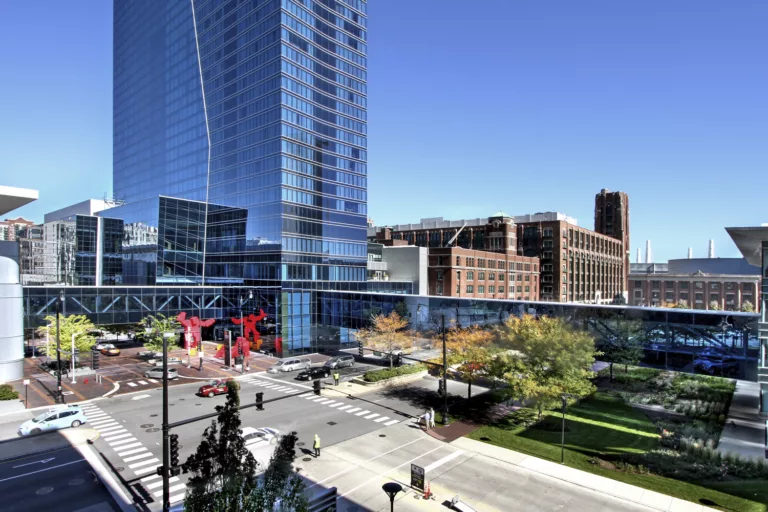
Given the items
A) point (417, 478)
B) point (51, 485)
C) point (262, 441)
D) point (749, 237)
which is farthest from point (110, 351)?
point (749, 237)

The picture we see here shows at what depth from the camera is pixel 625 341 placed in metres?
34.8

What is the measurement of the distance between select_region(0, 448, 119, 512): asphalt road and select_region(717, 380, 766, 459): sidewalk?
34668 millimetres

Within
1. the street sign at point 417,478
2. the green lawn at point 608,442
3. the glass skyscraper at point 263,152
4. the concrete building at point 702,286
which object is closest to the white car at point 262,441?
the street sign at point 417,478

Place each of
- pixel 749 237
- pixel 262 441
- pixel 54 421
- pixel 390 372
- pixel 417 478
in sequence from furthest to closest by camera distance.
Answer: pixel 390 372
pixel 54 421
pixel 749 237
pixel 262 441
pixel 417 478

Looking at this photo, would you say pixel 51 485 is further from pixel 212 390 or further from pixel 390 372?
pixel 390 372

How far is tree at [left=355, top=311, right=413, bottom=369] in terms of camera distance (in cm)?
4856

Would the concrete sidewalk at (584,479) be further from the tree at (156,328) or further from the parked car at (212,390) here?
the tree at (156,328)

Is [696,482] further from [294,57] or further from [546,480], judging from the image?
[294,57]

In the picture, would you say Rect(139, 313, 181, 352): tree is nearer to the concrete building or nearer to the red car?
the red car

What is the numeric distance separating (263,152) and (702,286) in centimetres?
15017

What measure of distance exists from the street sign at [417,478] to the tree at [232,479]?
10.5 meters

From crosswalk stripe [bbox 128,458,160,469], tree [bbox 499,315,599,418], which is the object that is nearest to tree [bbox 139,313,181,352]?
crosswalk stripe [bbox 128,458,160,469]

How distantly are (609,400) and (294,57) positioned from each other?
5979 cm

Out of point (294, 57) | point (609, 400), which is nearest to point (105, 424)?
point (609, 400)
